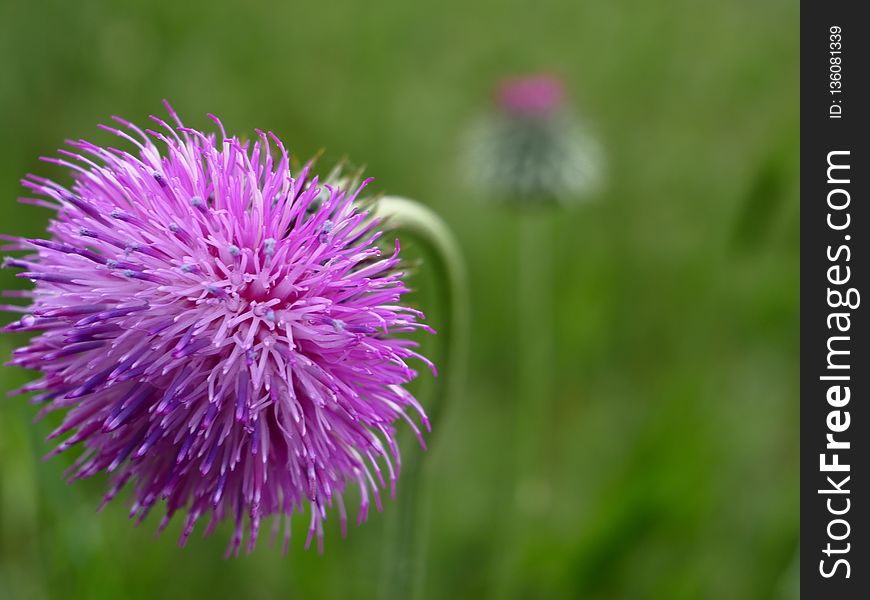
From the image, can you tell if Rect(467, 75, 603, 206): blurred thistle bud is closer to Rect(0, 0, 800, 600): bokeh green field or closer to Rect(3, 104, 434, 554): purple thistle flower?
Rect(0, 0, 800, 600): bokeh green field

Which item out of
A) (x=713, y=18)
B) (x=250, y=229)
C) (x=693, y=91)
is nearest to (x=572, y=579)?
(x=250, y=229)

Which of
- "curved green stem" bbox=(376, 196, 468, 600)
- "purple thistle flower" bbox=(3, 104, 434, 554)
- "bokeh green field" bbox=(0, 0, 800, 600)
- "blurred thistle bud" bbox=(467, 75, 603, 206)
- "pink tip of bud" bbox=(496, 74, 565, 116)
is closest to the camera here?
"purple thistle flower" bbox=(3, 104, 434, 554)

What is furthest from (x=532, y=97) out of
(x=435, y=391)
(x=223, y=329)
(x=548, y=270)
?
(x=223, y=329)

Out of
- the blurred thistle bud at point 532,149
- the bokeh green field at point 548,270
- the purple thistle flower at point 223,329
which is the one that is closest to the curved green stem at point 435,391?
the bokeh green field at point 548,270

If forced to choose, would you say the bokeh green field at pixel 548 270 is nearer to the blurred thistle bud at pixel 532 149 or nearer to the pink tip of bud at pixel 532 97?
the blurred thistle bud at pixel 532 149

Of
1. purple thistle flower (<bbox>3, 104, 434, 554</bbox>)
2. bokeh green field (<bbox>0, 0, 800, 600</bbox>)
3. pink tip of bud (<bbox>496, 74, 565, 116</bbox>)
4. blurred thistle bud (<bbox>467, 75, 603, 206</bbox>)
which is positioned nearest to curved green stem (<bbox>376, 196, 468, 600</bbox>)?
bokeh green field (<bbox>0, 0, 800, 600</bbox>)
